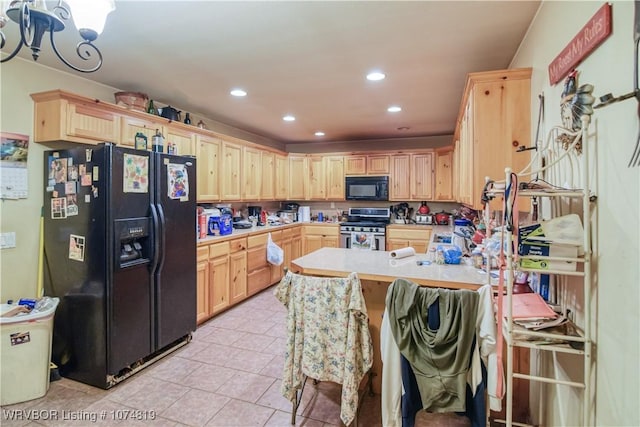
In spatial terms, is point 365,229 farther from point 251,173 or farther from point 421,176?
point 251,173

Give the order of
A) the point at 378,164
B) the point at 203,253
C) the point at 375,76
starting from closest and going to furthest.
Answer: the point at 375,76
the point at 203,253
the point at 378,164

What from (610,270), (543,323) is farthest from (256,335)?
(610,270)

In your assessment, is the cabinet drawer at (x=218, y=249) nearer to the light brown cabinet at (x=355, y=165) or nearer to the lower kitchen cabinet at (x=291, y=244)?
the lower kitchen cabinet at (x=291, y=244)

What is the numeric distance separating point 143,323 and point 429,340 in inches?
86.9

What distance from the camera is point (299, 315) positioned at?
6.34ft

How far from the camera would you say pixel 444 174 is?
527 cm

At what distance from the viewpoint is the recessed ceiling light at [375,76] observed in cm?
277

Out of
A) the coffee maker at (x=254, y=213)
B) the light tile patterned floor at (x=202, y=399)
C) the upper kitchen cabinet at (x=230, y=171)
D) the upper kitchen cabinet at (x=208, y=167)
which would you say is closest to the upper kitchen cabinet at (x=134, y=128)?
the upper kitchen cabinet at (x=208, y=167)

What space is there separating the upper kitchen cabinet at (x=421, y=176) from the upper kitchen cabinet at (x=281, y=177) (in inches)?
87.3

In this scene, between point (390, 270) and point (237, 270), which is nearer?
point (390, 270)

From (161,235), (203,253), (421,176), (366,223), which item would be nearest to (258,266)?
(203,253)

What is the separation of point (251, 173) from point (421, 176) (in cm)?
278

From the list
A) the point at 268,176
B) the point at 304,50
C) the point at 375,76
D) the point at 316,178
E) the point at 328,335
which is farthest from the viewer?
the point at 316,178

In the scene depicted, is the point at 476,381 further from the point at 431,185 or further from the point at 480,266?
the point at 431,185
